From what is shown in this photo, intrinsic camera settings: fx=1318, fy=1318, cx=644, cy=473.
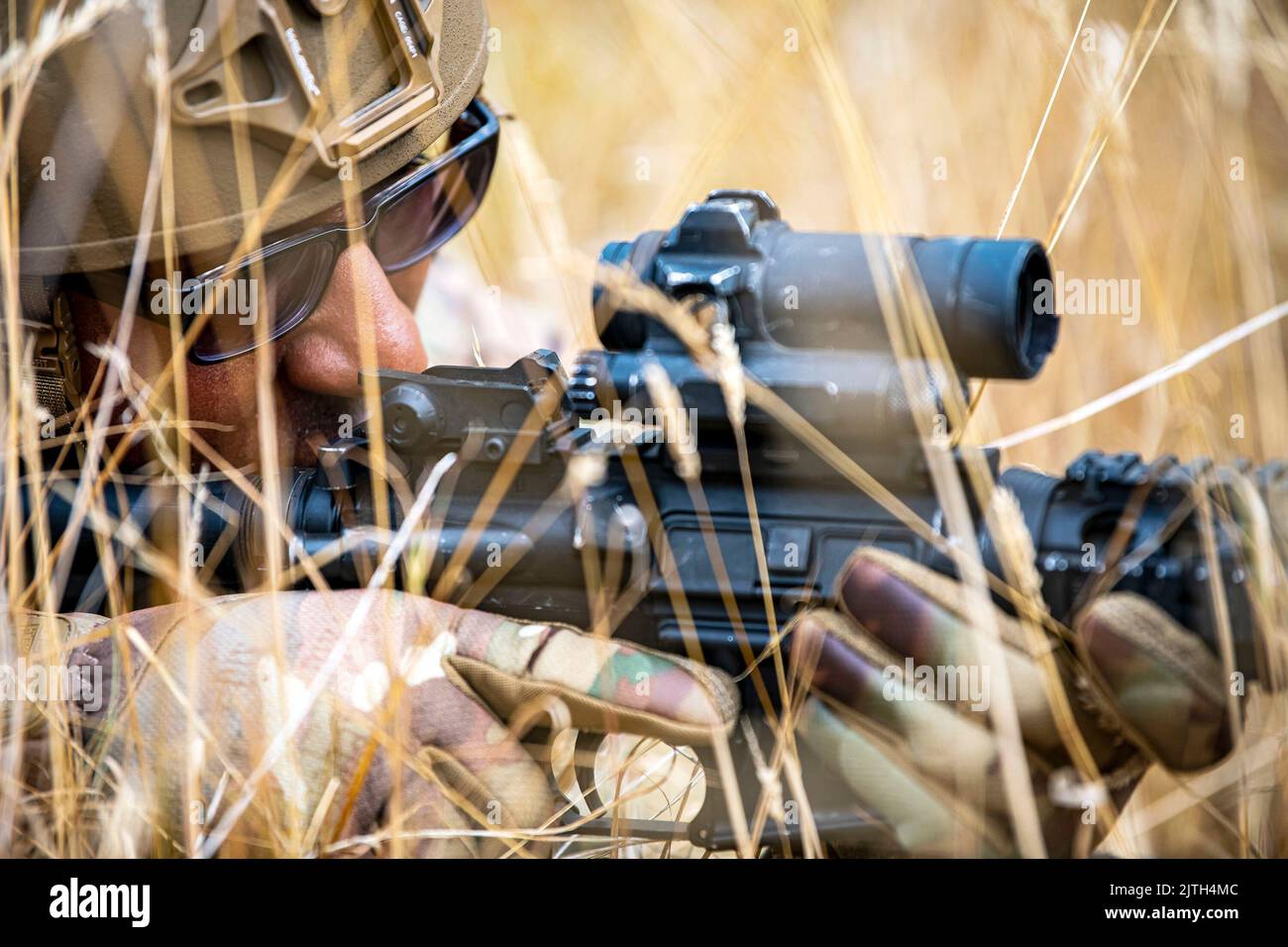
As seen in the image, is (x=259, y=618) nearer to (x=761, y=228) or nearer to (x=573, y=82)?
(x=761, y=228)

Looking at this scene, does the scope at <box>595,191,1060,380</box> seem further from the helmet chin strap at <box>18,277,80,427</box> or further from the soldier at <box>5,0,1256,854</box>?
the helmet chin strap at <box>18,277,80,427</box>

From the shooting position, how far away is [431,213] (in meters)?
2.01

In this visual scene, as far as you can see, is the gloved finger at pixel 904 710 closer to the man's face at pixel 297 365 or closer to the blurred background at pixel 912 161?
the man's face at pixel 297 365

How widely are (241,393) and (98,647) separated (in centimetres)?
39

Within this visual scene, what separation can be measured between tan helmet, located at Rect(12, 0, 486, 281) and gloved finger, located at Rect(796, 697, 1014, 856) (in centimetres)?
88

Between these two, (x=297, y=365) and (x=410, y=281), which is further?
(x=410, y=281)

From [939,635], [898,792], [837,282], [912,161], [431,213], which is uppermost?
[912,161]

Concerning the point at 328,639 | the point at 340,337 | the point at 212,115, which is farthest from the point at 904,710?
the point at 212,115

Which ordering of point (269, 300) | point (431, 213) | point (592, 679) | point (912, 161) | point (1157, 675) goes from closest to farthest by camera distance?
point (1157, 675)
point (592, 679)
point (269, 300)
point (431, 213)
point (912, 161)

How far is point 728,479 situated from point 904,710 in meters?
0.31

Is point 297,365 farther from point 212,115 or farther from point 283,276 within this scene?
point 212,115

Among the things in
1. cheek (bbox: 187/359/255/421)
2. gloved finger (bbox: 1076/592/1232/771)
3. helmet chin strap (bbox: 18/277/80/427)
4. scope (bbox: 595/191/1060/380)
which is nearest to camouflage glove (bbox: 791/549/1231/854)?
gloved finger (bbox: 1076/592/1232/771)
